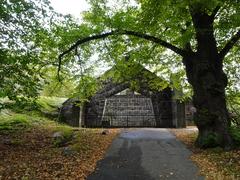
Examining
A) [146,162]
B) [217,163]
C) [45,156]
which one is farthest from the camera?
[45,156]

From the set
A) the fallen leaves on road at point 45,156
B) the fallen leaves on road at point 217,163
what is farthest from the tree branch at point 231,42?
the fallen leaves on road at point 45,156

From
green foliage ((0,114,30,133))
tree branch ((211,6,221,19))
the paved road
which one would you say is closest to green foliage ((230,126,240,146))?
the paved road

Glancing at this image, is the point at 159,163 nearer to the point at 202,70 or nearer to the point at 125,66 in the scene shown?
the point at 202,70

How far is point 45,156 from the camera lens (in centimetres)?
1252

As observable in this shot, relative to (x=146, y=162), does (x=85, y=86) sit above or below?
above

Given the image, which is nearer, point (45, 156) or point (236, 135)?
point (45, 156)

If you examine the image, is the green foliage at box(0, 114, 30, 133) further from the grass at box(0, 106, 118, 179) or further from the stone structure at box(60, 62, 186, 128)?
the stone structure at box(60, 62, 186, 128)

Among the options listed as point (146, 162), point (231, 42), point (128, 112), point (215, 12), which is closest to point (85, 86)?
point (146, 162)

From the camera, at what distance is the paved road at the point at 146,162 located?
9.98 meters

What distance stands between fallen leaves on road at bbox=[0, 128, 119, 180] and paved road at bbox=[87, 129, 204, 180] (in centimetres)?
51

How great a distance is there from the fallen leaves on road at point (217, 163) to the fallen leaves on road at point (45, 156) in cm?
374

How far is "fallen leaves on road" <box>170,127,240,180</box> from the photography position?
32.2 feet

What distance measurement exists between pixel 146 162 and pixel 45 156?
3910mm

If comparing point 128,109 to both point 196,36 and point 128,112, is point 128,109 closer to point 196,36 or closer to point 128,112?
point 128,112
